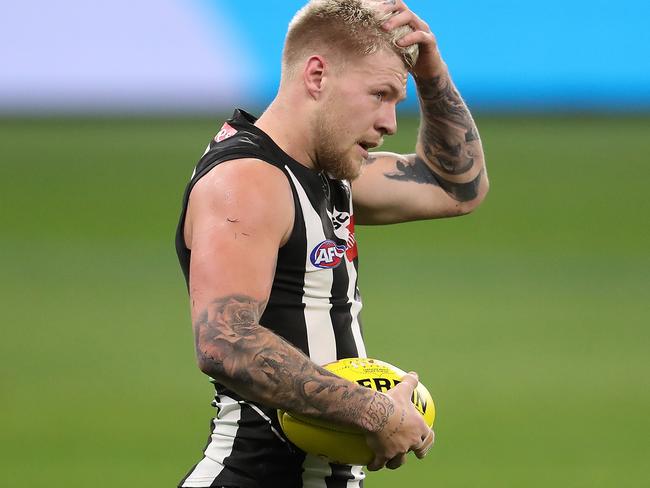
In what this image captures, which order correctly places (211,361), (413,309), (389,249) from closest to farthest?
(211,361), (413,309), (389,249)

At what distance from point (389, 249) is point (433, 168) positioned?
34.6 feet

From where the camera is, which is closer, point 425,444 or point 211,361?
point 211,361

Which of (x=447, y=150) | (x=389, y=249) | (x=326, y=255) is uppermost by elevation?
(x=389, y=249)

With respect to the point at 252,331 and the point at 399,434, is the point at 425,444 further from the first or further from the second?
the point at 252,331

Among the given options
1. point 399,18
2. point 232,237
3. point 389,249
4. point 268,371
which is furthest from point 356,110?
point 389,249

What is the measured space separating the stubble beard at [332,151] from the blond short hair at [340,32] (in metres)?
0.21

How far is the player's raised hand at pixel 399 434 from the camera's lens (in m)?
3.92

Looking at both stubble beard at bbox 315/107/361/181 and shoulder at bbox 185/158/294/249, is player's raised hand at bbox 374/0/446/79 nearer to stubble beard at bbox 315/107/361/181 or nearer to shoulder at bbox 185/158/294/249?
stubble beard at bbox 315/107/361/181

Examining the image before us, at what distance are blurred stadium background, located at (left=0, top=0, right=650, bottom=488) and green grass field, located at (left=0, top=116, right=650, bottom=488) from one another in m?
0.03

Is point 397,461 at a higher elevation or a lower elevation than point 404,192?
lower

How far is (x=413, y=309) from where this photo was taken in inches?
504

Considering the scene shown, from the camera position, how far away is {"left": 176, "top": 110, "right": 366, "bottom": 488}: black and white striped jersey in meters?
4.17

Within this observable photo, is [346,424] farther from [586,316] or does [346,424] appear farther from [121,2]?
[121,2]

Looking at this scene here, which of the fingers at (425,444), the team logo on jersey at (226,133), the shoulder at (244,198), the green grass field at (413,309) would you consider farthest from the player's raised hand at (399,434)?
the green grass field at (413,309)
